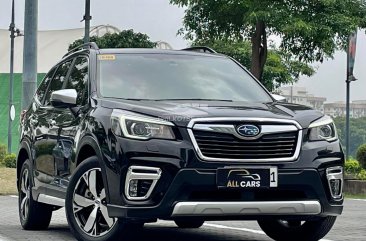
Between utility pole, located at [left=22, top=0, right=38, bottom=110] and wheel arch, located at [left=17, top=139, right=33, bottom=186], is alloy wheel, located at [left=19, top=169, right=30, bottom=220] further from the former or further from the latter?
utility pole, located at [left=22, top=0, right=38, bottom=110]

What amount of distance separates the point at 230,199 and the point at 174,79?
1777 millimetres

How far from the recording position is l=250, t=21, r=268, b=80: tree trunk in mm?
31281

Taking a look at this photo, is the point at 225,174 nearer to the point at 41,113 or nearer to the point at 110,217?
the point at 110,217

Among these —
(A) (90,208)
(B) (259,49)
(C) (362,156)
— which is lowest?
(C) (362,156)

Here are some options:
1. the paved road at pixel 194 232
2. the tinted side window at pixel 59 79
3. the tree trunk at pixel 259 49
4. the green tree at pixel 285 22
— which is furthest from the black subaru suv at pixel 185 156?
the tree trunk at pixel 259 49

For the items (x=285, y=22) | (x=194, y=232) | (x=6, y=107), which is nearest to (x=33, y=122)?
(x=194, y=232)

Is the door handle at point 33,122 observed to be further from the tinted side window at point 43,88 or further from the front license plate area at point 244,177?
the front license plate area at point 244,177

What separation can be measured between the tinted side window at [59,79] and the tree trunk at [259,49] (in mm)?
21539

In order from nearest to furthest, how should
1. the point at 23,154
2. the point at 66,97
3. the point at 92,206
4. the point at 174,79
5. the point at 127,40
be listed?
the point at 92,206 < the point at 66,97 < the point at 174,79 < the point at 23,154 < the point at 127,40

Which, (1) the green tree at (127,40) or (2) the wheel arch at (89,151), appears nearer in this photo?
(2) the wheel arch at (89,151)

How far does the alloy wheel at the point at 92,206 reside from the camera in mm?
7301

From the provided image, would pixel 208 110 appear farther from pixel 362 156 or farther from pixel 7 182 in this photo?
pixel 362 156

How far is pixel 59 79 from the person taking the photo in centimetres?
958

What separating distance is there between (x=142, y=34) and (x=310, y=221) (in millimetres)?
33680
